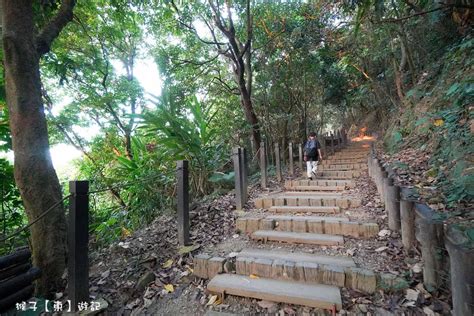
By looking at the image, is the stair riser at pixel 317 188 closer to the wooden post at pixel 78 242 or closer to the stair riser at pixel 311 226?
the stair riser at pixel 311 226

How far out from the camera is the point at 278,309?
7.38 ft

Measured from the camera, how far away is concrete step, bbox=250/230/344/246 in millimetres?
3109

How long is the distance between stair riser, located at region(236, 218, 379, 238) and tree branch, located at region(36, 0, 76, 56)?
3591 mm

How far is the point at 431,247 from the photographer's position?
1974 millimetres

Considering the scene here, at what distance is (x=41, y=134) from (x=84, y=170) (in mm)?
5893

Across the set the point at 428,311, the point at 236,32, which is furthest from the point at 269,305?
the point at 236,32

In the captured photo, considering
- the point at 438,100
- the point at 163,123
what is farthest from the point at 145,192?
the point at 438,100

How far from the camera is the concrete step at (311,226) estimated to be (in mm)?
3180

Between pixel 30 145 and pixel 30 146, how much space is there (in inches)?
0.5

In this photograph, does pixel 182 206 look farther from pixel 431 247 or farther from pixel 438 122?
pixel 438 122

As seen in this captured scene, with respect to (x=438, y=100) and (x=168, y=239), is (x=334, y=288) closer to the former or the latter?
(x=168, y=239)

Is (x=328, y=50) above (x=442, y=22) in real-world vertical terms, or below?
above

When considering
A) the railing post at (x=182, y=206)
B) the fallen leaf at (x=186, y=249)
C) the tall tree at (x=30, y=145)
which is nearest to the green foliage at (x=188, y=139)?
the railing post at (x=182, y=206)

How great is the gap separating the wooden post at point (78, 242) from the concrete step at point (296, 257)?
1.57 metres
